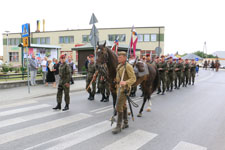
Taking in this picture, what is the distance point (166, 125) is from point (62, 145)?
2.93 metres

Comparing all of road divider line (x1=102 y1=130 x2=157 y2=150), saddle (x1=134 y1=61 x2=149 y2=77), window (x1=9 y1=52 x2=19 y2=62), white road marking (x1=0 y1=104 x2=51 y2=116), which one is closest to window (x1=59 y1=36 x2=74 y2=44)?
window (x1=9 y1=52 x2=19 y2=62)

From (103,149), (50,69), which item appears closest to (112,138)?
(103,149)

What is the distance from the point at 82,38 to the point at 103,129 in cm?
3893

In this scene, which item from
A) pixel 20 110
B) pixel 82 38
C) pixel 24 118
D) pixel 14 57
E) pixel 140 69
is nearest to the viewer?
pixel 24 118

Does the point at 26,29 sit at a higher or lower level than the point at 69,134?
higher

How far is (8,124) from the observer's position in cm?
529

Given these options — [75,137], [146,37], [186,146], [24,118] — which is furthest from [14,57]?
[186,146]

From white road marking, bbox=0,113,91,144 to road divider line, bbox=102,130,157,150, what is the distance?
189cm

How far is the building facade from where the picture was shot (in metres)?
39.1

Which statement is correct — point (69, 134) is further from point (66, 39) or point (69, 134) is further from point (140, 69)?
point (66, 39)

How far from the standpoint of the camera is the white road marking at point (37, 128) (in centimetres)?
442

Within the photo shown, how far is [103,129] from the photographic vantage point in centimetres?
502

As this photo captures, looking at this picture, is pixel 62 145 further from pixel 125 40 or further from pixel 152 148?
pixel 125 40

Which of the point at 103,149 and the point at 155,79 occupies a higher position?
the point at 155,79
